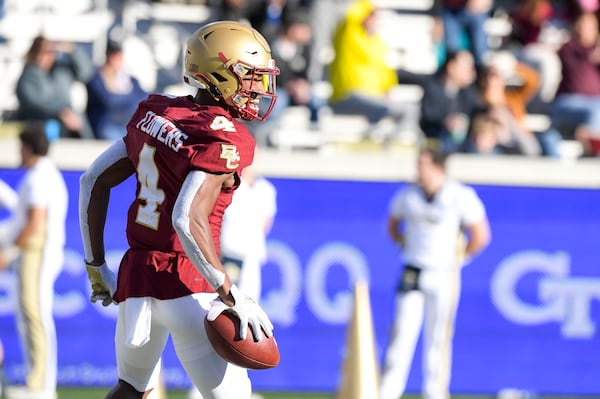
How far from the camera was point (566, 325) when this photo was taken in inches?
382

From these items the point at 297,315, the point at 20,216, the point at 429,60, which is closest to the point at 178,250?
the point at 20,216

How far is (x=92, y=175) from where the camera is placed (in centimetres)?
490

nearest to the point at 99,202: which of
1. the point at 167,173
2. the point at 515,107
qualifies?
the point at 167,173

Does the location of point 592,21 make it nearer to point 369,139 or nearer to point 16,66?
point 369,139

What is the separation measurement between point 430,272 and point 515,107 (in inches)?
98.6

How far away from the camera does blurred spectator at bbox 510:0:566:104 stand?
11156mm

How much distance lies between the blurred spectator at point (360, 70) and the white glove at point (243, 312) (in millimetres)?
5908

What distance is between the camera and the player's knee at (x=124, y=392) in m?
4.77

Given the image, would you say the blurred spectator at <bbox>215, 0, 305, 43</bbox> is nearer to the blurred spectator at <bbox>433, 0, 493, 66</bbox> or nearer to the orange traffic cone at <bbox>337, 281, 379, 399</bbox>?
the blurred spectator at <bbox>433, 0, 493, 66</bbox>

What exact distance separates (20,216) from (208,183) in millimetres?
4094

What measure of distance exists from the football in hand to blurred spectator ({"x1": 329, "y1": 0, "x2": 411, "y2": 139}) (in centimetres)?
599

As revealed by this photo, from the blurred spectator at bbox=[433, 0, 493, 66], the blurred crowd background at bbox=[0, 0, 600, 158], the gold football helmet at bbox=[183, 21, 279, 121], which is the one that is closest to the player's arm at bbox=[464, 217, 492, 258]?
the blurred crowd background at bbox=[0, 0, 600, 158]

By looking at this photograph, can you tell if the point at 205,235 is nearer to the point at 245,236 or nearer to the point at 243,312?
the point at 243,312

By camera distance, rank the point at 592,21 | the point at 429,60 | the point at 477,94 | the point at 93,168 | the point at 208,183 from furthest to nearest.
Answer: the point at 429,60 < the point at 592,21 < the point at 477,94 < the point at 93,168 < the point at 208,183
